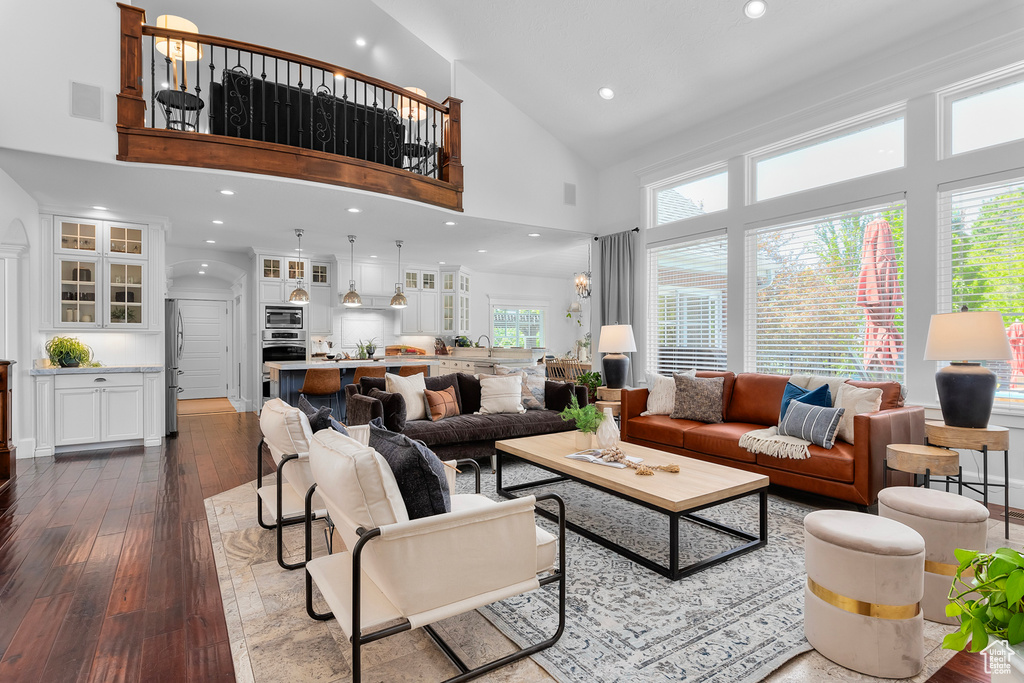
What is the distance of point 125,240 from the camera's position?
6.06 metres

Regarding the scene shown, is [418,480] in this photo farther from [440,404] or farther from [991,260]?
[991,260]

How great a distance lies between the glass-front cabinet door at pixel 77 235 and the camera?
572 cm

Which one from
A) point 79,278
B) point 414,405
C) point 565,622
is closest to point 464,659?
point 565,622

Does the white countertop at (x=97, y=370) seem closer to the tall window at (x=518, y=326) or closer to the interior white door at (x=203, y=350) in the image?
the interior white door at (x=203, y=350)

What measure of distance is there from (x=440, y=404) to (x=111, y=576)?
8.72 ft

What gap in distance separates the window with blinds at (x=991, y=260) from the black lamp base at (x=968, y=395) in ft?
2.05

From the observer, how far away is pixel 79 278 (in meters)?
5.80

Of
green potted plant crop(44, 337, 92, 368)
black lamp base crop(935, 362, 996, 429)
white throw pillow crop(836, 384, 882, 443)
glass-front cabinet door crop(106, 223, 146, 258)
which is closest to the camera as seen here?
black lamp base crop(935, 362, 996, 429)

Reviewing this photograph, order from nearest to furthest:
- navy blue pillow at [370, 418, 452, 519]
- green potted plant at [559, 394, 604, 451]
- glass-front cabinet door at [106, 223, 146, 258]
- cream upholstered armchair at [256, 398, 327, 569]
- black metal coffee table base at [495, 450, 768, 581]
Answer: navy blue pillow at [370, 418, 452, 519], black metal coffee table base at [495, 450, 768, 581], cream upholstered armchair at [256, 398, 327, 569], green potted plant at [559, 394, 604, 451], glass-front cabinet door at [106, 223, 146, 258]

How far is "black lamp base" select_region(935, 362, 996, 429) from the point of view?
10.5 feet

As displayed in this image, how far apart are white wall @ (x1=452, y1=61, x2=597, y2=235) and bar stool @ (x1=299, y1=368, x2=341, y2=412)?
9.00 ft

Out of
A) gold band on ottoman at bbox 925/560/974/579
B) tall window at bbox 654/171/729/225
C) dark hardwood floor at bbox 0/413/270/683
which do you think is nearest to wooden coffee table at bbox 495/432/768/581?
gold band on ottoman at bbox 925/560/974/579

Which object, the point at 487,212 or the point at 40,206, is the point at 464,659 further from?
the point at 40,206

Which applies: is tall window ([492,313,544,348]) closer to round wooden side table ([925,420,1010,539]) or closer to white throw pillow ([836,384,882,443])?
white throw pillow ([836,384,882,443])
